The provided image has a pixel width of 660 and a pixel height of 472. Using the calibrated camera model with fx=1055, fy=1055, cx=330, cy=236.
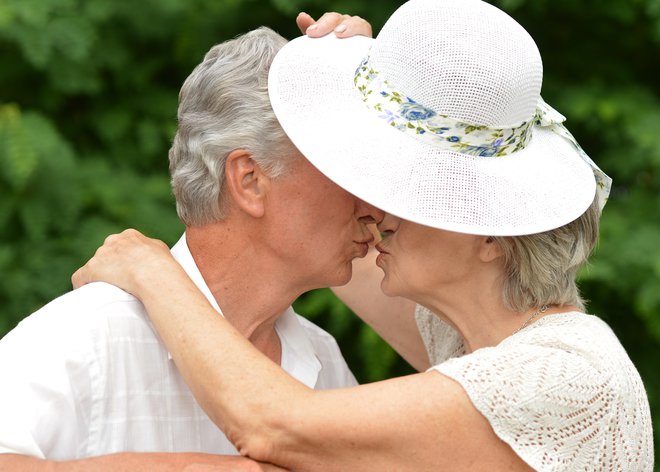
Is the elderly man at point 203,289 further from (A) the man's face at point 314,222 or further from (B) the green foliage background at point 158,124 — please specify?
(B) the green foliage background at point 158,124

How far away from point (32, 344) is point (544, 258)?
1202 millimetres

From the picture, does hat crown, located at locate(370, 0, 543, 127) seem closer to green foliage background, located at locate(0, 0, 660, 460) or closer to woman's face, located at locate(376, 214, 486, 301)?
woman's face, located at locate(376, 214, 486, 301)

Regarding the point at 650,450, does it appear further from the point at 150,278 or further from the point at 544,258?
the point at 150,278

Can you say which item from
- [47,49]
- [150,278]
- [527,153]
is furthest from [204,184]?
[47,49]

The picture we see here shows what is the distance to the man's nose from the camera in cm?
270

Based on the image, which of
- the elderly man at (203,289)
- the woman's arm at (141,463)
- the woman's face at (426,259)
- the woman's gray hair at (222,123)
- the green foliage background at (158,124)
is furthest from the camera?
the green foliage background at (158,124)

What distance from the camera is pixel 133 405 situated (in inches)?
96.9

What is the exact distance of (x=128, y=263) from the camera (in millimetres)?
2504

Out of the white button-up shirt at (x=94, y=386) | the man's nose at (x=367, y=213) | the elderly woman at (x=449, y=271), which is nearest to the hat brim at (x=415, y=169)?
the elderly woman at (x=449, y=271)

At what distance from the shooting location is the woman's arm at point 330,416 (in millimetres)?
2193

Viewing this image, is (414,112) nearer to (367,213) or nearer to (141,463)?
(367,213)

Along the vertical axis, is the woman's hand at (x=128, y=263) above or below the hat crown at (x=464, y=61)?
below

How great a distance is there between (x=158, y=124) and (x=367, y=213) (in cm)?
236

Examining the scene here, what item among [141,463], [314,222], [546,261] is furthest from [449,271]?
[141,463]
